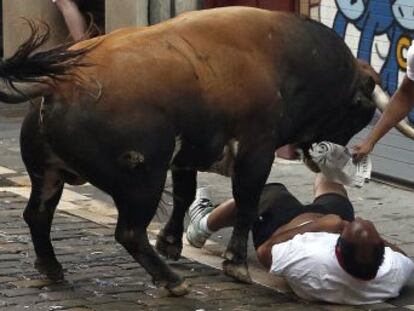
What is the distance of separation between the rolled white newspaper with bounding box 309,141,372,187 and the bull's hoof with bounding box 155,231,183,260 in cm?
98

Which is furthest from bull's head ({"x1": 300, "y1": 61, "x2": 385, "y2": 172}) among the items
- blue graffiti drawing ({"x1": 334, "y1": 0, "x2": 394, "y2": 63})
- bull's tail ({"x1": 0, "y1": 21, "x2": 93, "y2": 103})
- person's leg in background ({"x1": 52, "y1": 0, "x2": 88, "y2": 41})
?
person's leg in background ({"x1": 52, "y1": 0, "x2": 88, "y2": 41})

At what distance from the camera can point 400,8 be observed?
9.76 m

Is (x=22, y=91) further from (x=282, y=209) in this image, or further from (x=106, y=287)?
(x=282, y=209)

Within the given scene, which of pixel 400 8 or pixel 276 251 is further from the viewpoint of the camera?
pixel 400 8

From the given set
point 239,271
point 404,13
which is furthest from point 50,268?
point 404,13

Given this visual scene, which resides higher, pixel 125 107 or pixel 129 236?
pixel 125 107

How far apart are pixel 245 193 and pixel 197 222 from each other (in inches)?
32.3

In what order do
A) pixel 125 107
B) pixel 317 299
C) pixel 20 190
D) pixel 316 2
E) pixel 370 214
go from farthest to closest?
1. pixel 316 2
2. pixel 20 190
3. pixel 370 214
4. pixel 317 299
5. pixel 125 107

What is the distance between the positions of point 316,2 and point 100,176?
497 centimetres

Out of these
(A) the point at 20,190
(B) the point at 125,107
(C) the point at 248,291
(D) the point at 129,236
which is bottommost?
(A) the point at 20,190

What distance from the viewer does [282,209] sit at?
7.08 meters

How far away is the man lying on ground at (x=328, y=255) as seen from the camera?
621 centimetres

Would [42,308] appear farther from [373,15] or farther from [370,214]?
[373,15]

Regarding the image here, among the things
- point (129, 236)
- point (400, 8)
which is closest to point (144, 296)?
point (129, 236)
